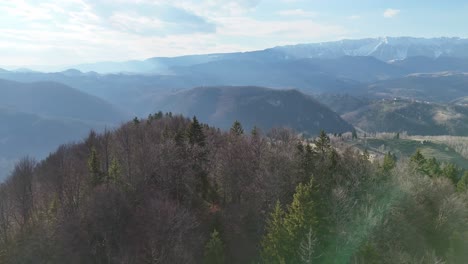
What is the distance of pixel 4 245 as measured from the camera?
51.8 meters

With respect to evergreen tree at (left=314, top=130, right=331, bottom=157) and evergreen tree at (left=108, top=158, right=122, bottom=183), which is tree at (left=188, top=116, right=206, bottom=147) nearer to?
evergreen tree at (left=108, top=158, right=122, bottom=183)

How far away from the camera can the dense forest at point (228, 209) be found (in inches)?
1689

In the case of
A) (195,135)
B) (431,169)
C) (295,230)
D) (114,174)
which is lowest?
(431,169)

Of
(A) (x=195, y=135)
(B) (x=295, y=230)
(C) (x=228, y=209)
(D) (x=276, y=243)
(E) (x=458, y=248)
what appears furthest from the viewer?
(A) (x=195, y=135)

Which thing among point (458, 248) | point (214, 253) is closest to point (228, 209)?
point (214, 253)

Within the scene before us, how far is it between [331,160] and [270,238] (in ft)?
73.8

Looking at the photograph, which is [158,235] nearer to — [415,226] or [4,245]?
[4,245]

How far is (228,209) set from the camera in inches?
2308

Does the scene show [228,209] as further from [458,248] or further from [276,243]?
[458,248]

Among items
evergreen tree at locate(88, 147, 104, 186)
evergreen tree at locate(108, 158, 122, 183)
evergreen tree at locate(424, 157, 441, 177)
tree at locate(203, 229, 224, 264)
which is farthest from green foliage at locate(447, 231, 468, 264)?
evergreen tree at locate(88, 147, 104, 186)

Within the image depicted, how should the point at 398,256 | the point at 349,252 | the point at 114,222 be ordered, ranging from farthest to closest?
the point at 114,222 < the point at 349,252 < the point at 398,256

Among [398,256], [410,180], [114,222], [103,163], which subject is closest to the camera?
[398,256]

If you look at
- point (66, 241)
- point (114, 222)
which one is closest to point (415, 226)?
point (114, 222)

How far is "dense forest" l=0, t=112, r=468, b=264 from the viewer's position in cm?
4291
